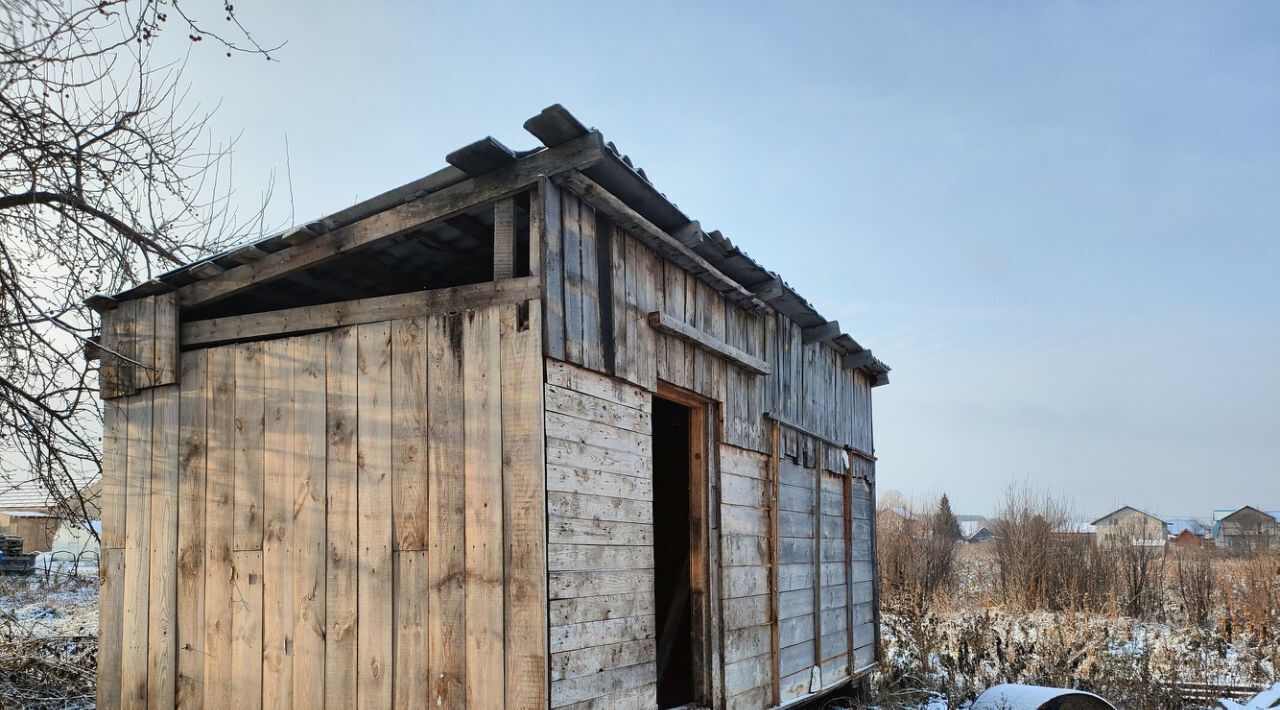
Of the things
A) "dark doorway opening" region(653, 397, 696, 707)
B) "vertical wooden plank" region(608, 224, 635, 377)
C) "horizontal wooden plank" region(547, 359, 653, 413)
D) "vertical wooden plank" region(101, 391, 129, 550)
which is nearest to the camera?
"horizontal wooden plank" region(547, 359, 653, 413)

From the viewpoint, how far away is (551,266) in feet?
16.5

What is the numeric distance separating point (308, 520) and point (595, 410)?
180 centimetres

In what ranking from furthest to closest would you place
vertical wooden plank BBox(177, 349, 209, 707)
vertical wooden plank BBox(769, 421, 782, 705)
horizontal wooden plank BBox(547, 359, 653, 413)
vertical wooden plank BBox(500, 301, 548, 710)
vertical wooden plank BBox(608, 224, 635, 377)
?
vertical wooden plank BBox(769, 421, 782, 705) → vertical wooden plank BBox(177, 349, 209, 707) → vertical wooden plank BBox(608, 224, 635, 377) → horizontal wooden plank BBox(547, 359, 653, 413) → vertical wooden plank BBox(500, 301, 548, 710)

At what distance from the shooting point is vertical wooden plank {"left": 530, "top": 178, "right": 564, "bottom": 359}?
4.95 metres

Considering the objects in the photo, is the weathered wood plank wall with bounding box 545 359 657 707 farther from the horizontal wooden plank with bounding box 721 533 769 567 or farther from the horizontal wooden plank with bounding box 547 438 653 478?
the horizontal wooden plank with bounding box 721 533 769 567

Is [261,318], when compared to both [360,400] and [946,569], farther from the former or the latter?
[946,569]

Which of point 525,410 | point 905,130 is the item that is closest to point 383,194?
point 525,410

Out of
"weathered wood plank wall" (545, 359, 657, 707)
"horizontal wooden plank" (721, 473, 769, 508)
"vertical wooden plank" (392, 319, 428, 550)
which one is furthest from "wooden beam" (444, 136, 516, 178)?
"horizontal wooden plank" (721, 473, 769, 508)

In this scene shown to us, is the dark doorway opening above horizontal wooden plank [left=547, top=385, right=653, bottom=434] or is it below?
below

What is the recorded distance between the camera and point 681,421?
358 inches

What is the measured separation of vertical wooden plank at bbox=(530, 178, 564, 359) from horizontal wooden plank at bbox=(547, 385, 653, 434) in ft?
0.72

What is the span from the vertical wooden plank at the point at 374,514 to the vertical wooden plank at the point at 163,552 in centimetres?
154

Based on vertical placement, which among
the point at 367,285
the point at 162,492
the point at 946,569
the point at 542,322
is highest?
the point at 367,285

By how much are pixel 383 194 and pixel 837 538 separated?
6.52 meters
